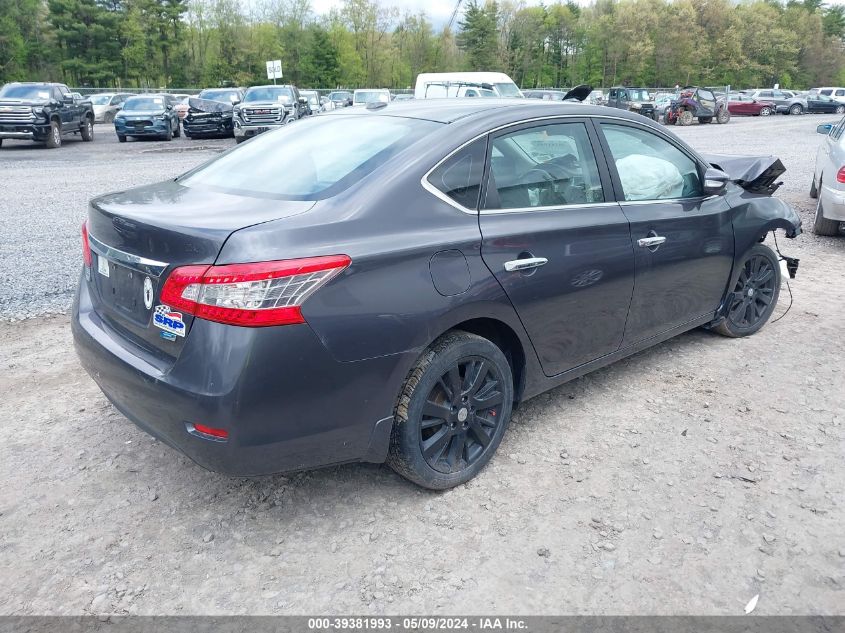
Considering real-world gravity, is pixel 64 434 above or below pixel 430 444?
below

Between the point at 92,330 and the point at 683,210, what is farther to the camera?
the point at 683,210

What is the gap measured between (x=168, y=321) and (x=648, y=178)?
2788mm

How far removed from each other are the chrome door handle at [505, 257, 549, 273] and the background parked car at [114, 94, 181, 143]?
77.0ft

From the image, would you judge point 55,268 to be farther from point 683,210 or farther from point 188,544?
point 683,210

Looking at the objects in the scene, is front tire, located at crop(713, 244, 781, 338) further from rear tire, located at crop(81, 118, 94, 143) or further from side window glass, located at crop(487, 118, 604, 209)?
rear tire, located at crop(81, 118, 94, 143)

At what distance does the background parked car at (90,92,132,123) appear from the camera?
34.3m

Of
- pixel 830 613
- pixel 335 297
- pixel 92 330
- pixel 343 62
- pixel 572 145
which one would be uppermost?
pixel 343 62

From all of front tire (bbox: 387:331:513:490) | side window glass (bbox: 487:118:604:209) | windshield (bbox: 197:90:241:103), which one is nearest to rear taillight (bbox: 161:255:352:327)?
front tire (bbox: 387:331:513:490)

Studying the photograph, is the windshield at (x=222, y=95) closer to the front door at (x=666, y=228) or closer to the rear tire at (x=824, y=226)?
the rear tire at (x=824, y=226)

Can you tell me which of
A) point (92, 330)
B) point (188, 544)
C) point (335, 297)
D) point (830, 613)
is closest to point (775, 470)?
point (830, 613)

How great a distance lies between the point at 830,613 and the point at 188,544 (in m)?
2.41

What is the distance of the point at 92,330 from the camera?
3070 mm

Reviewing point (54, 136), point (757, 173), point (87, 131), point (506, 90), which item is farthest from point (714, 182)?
point (87, 131)

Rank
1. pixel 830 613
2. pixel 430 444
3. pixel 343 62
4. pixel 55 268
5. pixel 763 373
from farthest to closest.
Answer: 1. pixel 343 62
2. pixel 55 268
3. pixel 763 373
4. pixel 430 444
5. pixel 830 613
